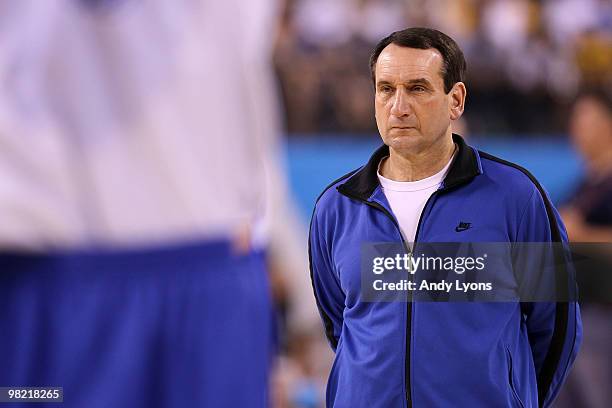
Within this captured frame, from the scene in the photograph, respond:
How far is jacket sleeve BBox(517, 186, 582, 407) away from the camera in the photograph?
58 centimetres

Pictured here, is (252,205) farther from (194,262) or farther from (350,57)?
(350,57)

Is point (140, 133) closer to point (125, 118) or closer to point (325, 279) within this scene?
point (125, 118)

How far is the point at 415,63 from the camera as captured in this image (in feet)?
1.82

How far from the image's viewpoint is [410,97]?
1.84 feet

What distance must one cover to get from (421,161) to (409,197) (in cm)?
3

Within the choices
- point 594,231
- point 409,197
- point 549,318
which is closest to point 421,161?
point 409,197

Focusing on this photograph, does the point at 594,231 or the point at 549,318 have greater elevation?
the point at 594,231

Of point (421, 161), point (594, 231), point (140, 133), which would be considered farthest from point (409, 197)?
point (594, 231)

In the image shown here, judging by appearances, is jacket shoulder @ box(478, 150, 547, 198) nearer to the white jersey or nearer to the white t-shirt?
the white t-shirt

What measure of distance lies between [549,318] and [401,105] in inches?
6.9

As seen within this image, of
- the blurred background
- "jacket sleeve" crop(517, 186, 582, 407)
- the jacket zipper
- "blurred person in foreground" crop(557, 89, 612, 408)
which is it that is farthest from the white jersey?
"blurred person in foreground" crop(557, 89, 612, 408)

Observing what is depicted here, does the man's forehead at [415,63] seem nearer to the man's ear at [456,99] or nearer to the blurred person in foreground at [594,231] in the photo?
the man's ear at [456,99]


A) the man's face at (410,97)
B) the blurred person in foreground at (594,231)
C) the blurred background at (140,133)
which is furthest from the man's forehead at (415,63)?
the blurred person in foreground at (594,231)

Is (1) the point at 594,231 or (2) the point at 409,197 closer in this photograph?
(2) the point at 409,197
